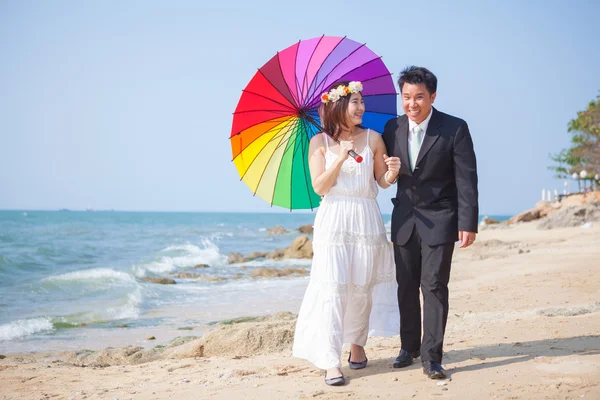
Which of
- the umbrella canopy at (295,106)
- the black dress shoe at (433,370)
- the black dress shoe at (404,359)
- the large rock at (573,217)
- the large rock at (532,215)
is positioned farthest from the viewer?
the large rock at (532,215)

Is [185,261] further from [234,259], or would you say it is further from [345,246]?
[345,246]

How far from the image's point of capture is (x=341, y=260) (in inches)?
175

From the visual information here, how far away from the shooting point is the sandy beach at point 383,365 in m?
4.04

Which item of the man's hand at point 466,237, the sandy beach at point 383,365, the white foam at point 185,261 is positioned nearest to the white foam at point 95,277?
the white foam at point 185,261

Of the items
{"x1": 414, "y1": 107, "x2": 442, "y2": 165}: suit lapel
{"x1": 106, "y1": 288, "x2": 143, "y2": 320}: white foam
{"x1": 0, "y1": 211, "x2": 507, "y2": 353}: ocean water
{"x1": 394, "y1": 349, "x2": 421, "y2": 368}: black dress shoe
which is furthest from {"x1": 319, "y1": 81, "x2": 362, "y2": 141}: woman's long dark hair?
{"x1": 106, "y1": 288, "x2": 143, "y2": 320}: white foam

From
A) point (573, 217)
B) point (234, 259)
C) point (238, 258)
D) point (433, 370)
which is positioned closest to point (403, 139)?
point (433, 370)

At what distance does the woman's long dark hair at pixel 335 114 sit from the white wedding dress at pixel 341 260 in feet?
0.50

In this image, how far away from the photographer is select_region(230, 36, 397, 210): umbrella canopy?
16.5 feet

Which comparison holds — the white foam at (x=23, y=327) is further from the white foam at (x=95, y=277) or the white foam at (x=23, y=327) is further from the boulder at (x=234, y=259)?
the boulder at (x=234, y=259)

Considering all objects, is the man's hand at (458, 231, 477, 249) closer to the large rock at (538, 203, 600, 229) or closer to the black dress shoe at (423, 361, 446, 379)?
the black dress shoe at (423, 361, 446, 379)

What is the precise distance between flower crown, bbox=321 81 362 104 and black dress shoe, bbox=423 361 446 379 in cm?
216

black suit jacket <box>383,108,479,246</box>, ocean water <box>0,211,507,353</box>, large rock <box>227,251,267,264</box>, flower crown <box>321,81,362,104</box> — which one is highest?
flower crown <box>321,81,362,104</box>

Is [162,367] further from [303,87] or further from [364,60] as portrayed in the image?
[364,60]

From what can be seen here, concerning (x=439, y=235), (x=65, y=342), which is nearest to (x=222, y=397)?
(x=439, y=235)
